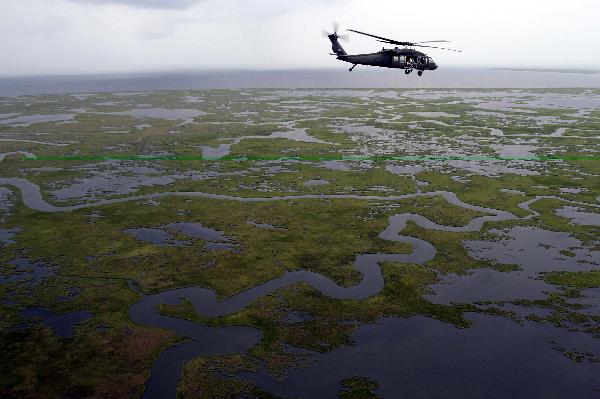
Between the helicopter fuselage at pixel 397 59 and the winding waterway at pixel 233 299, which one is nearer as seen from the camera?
the winding waterway at pixel 233 299

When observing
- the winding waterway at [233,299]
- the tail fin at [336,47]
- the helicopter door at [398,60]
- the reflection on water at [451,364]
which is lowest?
the reflection on water at [451,364]

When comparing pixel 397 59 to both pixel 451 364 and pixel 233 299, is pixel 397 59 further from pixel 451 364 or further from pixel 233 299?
pixel 451 364

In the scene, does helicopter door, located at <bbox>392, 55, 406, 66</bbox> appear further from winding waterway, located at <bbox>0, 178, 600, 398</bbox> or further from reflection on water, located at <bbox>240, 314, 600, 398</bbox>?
reflection on water, located at <bbox>240, 314, 600, 398</bbox>

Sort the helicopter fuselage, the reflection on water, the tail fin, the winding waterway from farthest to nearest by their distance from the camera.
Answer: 1. the tail fin
2. the helicopter fuselage
3. the winding waterway
4. the reflection on water

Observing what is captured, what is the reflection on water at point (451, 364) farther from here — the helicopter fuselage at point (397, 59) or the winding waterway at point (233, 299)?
the helicopter fuselage at point (397, 59)

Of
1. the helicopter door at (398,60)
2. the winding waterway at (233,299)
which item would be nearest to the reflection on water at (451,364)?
the winding waterway at (233,299)

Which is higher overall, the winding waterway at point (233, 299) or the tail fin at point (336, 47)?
the tail fin at point (336, 47)

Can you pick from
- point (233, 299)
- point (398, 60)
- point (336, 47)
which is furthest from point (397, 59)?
point (233, 299)

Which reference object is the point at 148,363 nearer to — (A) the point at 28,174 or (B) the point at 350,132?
(A) the point at 28,174

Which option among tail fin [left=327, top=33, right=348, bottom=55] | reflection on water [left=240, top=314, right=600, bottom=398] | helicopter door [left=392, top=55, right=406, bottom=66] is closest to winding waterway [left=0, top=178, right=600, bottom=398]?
reflection on water [left=240, top=314, right=600, bottom=398]

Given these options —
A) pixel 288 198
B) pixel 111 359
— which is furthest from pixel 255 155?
pixel 111 359

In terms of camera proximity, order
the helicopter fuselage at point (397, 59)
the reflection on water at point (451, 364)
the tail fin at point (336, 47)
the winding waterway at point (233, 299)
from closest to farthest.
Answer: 1. the reflection on water at point (451, 364)
2. the winding waterway at point (233, 299)
3. the helicopter fuselage at point (397, 59)
4. the tail fin at point (336, 47)
